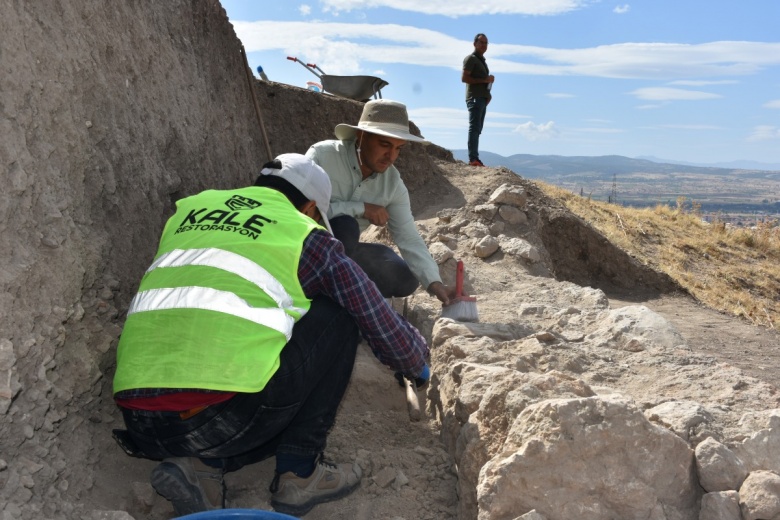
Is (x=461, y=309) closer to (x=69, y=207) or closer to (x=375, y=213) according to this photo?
(x=375, y=213)

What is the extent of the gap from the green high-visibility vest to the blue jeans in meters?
6.13

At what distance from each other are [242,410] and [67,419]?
1.93ft

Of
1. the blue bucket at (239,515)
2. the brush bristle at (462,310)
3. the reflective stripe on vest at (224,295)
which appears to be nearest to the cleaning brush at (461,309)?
the brush bristle at (462,310)

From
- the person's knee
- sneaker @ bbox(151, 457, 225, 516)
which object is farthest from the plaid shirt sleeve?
the person's knee

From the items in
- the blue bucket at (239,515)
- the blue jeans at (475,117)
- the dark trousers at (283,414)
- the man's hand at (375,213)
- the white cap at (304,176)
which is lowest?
the blue bucket at (239,515)

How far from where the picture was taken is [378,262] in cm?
358

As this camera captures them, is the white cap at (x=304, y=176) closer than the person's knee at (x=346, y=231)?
Yes

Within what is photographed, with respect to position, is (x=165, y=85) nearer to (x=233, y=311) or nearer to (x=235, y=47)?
(x=235, y=47)

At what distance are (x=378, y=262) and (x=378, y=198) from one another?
1.37ft

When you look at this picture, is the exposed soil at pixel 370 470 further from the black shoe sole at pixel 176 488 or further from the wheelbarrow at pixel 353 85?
the wheelbarrow at pixel 353 85

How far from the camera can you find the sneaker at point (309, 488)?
235 centimetres

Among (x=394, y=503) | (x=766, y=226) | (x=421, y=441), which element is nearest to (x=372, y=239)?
(x=421, y=441)

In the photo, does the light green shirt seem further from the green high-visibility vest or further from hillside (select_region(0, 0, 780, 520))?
the green high-visibility vest

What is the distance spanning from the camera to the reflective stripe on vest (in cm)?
195
